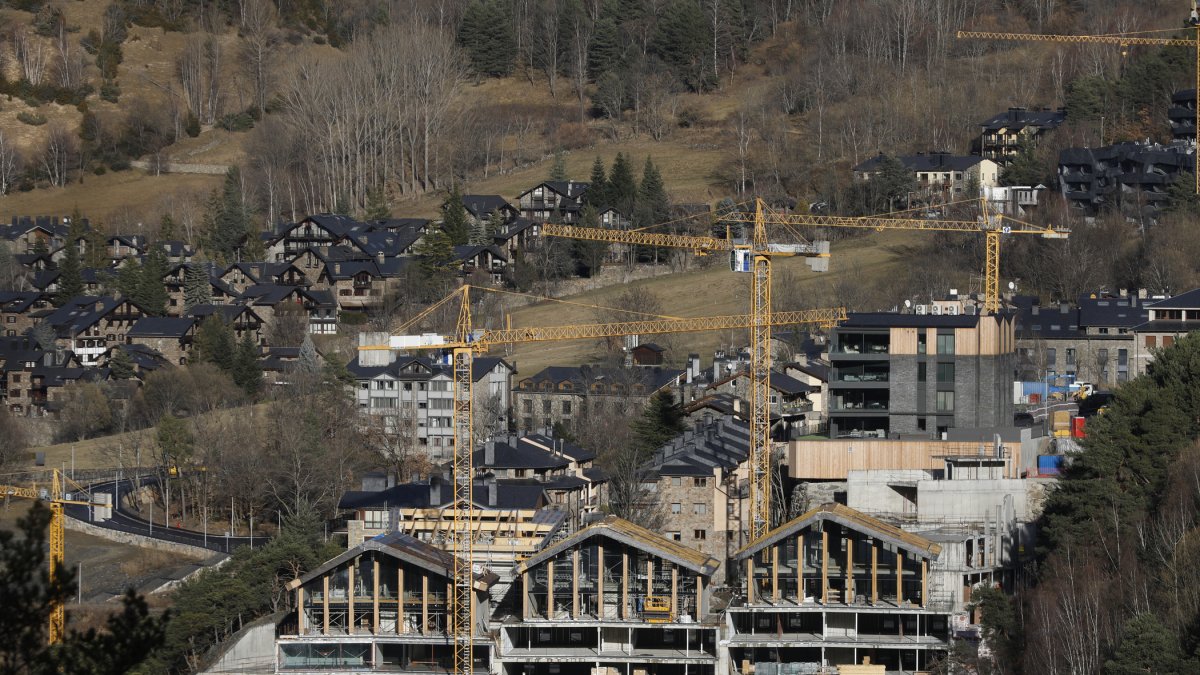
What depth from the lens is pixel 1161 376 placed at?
54344 mm

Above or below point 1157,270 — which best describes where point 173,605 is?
below

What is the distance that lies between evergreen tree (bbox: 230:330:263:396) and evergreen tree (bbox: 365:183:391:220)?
71.2 feet

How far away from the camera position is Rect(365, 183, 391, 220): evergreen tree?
367 ft

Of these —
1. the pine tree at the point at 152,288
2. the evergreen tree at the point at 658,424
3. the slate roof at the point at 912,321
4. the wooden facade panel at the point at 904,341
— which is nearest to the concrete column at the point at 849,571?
the wooden facade panel at the point at 904,341

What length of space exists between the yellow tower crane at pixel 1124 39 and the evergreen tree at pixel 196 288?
140 feet

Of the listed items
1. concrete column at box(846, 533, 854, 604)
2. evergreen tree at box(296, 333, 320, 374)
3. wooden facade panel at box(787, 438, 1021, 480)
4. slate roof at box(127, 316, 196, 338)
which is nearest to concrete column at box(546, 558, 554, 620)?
concrete column at box(846, 533, 854, 604)

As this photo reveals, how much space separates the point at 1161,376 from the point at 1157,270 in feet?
95.0

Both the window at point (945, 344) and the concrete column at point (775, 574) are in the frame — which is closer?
the concrete column at point (775, 574)

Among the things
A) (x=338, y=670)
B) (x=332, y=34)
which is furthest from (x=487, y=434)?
(x=332, y=34)

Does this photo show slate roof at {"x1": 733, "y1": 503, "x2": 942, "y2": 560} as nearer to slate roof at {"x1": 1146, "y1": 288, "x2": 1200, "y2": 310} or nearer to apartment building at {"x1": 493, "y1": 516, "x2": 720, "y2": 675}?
apartment building at {"x1": 493, "y1": 516, "x2": 720, "y2": 675}

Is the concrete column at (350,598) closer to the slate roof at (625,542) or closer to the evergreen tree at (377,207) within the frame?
the slate roof at (625,542)

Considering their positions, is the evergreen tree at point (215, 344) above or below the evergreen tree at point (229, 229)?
below

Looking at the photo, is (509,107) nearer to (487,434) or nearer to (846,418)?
(487,434)

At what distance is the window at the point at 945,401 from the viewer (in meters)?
63.8
